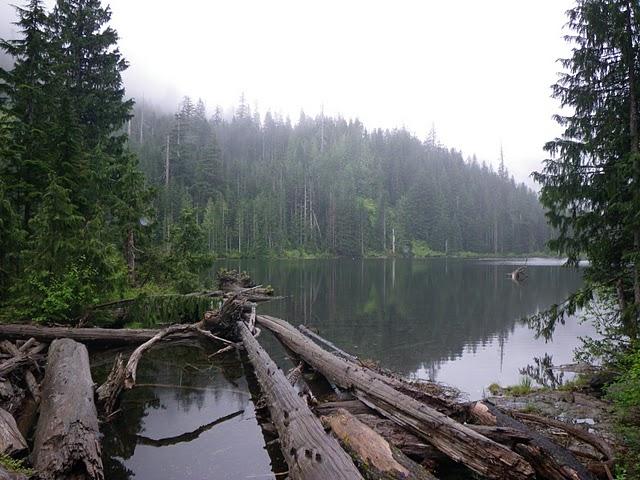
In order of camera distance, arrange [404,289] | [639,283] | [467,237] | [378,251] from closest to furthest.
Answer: [639,283]
[404,289]
[378,251]
[467,237]

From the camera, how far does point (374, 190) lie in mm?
132250

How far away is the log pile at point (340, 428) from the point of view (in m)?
4.88

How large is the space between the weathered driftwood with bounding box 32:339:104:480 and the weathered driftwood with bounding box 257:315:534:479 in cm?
437

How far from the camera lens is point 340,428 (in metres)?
6.00

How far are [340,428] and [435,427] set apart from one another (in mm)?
1407

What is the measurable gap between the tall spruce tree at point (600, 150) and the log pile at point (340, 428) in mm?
5837

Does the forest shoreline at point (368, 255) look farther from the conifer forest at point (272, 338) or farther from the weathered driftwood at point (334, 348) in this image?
the weathered driftwood at point (334, 348)

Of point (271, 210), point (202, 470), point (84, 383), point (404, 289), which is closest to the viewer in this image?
point (202, 470)

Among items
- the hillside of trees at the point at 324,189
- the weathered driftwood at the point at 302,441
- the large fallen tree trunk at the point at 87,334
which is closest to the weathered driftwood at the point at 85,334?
the large fallen tree trunk at the point at 87,334

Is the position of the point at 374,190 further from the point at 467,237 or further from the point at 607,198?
the point at 607,198

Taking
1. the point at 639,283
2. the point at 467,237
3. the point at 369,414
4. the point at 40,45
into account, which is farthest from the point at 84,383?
the point at 467,237

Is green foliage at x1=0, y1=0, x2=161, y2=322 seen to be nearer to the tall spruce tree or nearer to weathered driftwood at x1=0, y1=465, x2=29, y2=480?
weathered driftwood at x1=0, y1=465, x2=29, y2=480

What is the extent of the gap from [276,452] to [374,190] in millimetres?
Answer: 128479

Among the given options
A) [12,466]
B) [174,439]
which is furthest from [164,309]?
[12,466]
